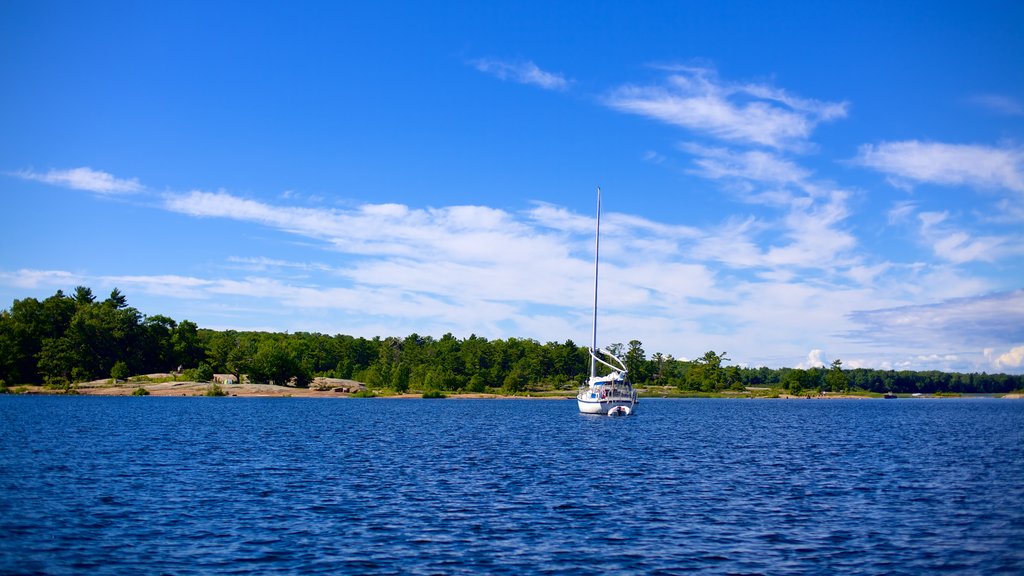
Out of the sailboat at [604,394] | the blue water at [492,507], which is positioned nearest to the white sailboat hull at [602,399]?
the sailboat at [604,394]

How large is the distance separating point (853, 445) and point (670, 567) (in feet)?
209

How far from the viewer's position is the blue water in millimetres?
28266

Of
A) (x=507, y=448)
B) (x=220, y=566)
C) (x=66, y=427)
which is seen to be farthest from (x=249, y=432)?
(x=220, y=566)

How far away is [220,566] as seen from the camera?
1048 inches

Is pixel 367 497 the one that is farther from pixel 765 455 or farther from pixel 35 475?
pixel 765 455

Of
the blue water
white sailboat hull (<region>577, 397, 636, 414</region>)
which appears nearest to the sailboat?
white sailboat hull (<region>577, 397, 636, 414</region>)

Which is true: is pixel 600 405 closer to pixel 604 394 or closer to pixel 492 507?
pixel 604 394

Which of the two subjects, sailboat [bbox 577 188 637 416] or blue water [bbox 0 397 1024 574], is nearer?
blue water [bbox 0 397 1024 574]

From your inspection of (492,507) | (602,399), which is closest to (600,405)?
(602,399)

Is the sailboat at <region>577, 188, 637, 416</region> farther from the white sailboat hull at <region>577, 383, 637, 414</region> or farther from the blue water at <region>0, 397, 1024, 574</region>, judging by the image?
the blue water at <region>0, 397, 1024, 574</region>

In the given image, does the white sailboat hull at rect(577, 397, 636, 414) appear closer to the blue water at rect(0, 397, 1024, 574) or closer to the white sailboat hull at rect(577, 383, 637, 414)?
the white sailboat hull at rect(577, 383, 637, 414)

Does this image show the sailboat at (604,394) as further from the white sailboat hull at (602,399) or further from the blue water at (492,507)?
the blue water at (492,507)

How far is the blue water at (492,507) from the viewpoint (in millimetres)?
28266

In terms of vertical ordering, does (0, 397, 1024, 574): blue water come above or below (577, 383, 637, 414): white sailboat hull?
below
